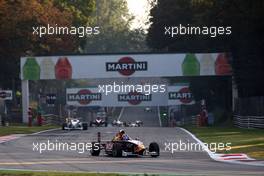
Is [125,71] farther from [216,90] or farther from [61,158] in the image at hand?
[61,158]

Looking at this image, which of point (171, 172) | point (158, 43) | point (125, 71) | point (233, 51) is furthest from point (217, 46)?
point (171, 172)

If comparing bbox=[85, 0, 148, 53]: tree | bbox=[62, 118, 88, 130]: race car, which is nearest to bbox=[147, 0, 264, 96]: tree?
bbox=[62, 118, 88, 130]: race car

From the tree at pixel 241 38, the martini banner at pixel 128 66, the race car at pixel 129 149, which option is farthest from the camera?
the martini banner at pixel 128 66

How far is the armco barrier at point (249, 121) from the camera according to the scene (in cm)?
5307

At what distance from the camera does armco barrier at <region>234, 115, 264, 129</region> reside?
174 ft

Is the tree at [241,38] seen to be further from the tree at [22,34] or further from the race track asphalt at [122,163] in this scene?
the race track asphalt at [122,163]

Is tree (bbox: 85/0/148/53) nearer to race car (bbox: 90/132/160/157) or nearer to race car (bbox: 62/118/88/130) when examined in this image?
race car (bbox: 62/118/88/130)

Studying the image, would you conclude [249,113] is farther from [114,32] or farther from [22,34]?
[114,32]

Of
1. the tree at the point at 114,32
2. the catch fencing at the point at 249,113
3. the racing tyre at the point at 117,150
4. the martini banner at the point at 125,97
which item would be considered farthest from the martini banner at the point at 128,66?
the tree at the point at 114,32

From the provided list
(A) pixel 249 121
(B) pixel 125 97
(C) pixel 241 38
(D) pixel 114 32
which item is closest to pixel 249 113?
(A) pixel 249 121

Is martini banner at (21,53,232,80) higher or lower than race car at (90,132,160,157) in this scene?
higher

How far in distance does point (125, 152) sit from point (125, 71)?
108 ft

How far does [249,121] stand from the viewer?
183 ft

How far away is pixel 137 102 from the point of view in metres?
70.1
